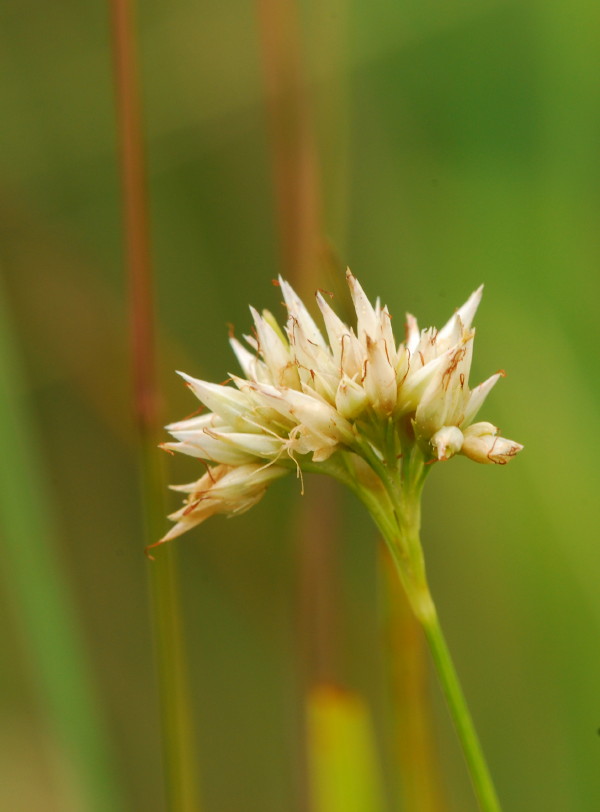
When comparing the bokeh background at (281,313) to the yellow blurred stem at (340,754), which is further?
the bokeh background at (281,313)

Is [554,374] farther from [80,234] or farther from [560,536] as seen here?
[80,234]

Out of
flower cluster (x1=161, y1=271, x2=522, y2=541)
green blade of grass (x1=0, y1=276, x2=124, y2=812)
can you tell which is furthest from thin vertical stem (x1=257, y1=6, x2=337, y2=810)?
flower cluster (x1=161, y1=271, x2=522, y2=541)

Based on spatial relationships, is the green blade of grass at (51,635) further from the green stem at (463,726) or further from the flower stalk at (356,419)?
the green stem at (463,726)

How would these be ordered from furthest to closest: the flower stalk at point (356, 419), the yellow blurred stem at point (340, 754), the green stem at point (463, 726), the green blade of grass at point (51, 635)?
the green blade of grass at point (51, 635)
the yellow blurred stem at point (340, 754)
the flower stalk at point (356, 419)
the green stem at point (463, 726)

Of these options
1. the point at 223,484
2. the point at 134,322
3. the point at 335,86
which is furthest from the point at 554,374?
the point at 223,484

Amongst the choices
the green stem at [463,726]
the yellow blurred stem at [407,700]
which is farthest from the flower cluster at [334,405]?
the yellow blurred stem at [407,700]

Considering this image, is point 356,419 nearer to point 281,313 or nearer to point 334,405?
point 334,405
